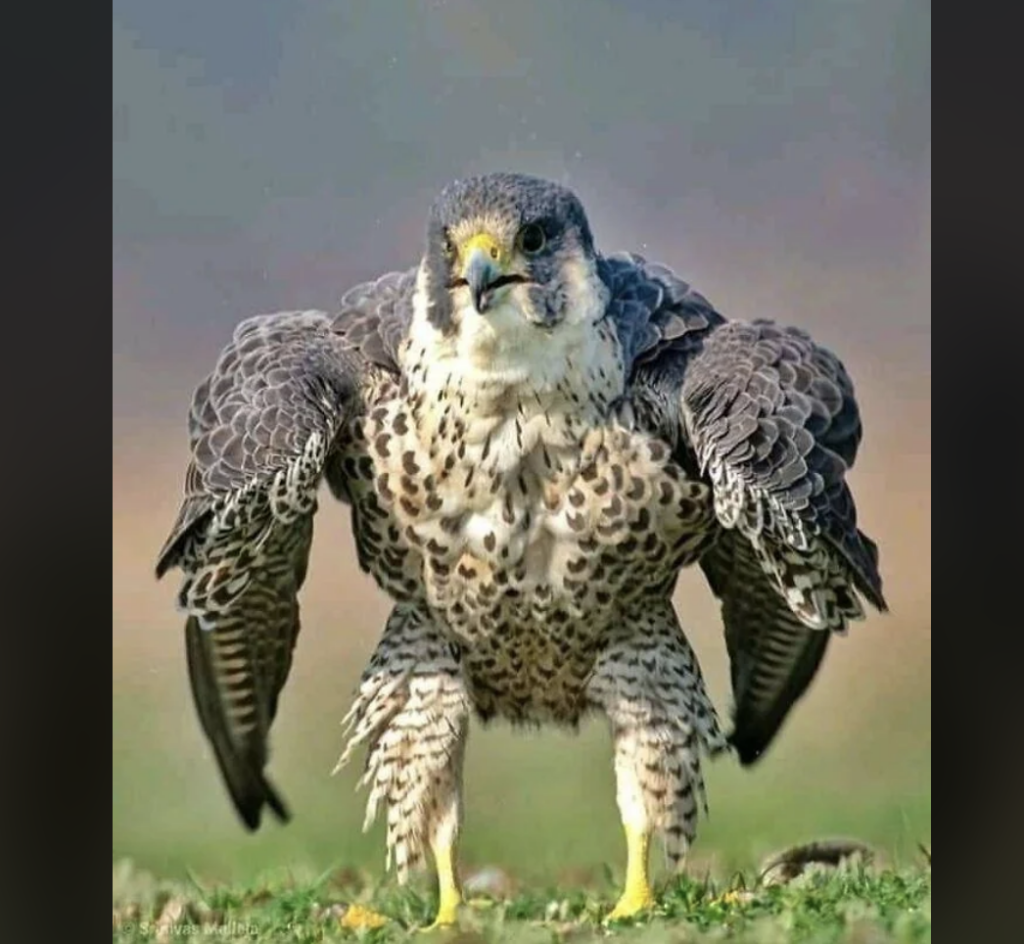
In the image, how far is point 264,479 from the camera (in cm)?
293

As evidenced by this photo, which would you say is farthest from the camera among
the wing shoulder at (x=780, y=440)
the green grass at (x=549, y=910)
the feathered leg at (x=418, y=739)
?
the feathered leg at (x=418, y=739)

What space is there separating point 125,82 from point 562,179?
3.19 feet

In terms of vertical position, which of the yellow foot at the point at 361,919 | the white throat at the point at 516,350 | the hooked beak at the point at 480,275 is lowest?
the yellow foot at the point at 361,919

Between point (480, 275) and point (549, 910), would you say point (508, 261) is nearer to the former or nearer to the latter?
point (480, 275)

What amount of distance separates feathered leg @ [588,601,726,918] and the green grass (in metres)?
0.10

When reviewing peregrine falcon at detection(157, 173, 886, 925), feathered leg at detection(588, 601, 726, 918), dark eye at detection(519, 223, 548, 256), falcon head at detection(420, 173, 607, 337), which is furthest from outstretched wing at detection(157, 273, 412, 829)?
feathered leg at detection(588, 601, 726, 918)

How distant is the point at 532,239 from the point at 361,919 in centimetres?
A: 142

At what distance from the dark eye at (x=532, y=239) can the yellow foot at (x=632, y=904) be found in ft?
4.23

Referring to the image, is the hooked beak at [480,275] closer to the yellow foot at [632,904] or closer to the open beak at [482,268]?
the open beak at [482,268]

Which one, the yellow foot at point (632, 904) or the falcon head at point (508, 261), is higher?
the falcon head at point (508, 261)

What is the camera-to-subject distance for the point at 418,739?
124 inches

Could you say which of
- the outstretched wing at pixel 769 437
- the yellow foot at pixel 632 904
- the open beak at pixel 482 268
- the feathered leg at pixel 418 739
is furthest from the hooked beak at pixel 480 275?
the yellow foot at pixel 632 904

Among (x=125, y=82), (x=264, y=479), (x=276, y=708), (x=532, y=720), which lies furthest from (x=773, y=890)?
(x=125, y=82)

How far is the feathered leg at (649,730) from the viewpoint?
10.2ft
